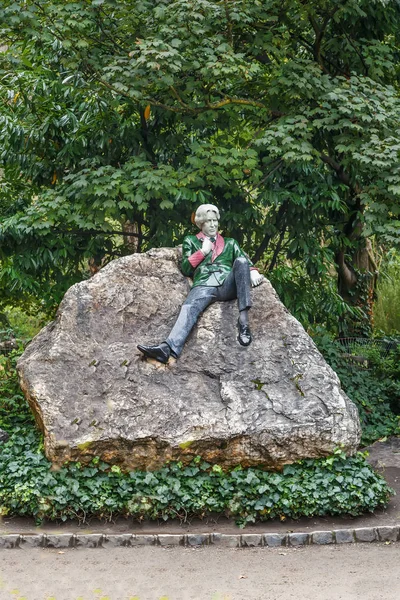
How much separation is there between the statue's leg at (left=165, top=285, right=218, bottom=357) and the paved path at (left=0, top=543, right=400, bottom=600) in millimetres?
2211

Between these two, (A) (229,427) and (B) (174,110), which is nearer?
(A) (229,427)

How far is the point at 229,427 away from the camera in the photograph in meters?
8.26

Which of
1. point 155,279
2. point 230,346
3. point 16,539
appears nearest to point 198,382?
point 230,346

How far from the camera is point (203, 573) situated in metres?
Result: 6.93

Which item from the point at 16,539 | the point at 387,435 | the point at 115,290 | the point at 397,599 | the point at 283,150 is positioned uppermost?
the point at 283,150

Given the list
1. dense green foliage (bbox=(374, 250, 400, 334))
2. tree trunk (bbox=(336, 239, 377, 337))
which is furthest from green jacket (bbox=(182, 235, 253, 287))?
dense green foliage (bbox=(374, 250, 400, 334))

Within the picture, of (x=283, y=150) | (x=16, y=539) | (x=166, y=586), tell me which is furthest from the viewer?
(x=283, y=150)

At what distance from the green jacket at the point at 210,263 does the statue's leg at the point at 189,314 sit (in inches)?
4.1

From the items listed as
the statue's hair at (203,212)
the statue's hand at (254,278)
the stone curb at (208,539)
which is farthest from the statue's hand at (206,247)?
the stone curb at (208,539)

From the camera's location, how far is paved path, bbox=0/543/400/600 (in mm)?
6465

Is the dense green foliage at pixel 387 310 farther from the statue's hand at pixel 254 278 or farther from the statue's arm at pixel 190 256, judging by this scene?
the statue's arm at pixel 190 256

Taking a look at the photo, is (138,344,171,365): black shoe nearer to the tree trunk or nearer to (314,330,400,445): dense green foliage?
(314,330,400,445): dense green foliage

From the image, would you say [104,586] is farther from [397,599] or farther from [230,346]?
[230,346]

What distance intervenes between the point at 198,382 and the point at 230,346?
56 cm
